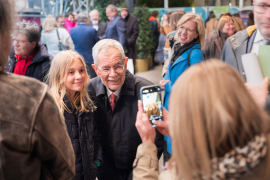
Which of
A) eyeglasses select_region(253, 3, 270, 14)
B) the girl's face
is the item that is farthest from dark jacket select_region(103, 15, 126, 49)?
eyeglasses select_region(253, 3, 270, 14)

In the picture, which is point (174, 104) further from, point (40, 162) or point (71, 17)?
point (71, 17)

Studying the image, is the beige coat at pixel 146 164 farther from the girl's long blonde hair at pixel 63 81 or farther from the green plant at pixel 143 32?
the green plant at pixel 143 32

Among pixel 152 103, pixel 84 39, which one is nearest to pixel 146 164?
pixel 152 103

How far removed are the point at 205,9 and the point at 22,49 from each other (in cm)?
638

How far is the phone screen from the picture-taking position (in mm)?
1495

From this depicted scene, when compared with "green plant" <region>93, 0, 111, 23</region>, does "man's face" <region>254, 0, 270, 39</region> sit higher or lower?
lower

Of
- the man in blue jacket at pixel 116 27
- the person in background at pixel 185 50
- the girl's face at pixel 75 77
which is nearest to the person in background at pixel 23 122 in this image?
the girl's face at pixel 75 77

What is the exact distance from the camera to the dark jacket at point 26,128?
3.15ft

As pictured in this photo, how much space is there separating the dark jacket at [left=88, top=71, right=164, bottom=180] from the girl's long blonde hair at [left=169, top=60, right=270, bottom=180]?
3.58ft

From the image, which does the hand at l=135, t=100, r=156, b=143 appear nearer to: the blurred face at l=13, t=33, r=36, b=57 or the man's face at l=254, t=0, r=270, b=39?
the man's face at l=254, t=0, r=270, b=39

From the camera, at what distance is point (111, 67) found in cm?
193

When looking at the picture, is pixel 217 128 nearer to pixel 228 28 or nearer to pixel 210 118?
pixel 210 118

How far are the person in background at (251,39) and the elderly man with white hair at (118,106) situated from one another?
672 millimetres

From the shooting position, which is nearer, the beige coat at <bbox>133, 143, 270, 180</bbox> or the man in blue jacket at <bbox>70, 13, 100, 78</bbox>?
the beige coat at <bbox>133, 143, 270, 180</bbox>
